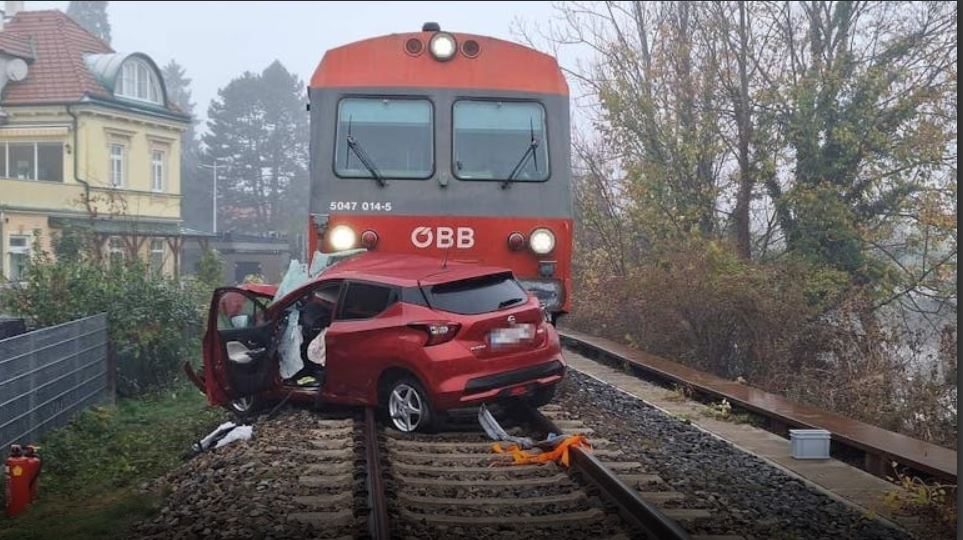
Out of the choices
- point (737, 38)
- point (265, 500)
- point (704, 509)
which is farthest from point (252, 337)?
point (737, 38)

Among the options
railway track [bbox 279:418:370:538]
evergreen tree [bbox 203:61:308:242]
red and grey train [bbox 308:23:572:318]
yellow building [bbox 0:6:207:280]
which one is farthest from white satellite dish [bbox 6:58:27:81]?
evergreen tree [bbox 203:61:308:242]

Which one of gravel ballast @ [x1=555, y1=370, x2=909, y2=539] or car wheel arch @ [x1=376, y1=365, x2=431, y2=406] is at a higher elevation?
car wheel arch @ [x1=376, y1=365, x2=431, y2=406]

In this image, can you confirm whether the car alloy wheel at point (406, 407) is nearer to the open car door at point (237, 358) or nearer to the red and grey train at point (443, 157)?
the open car door at point (237, 358)

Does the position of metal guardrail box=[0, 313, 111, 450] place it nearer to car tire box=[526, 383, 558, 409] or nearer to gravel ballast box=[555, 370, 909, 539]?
car tire box=[526, 383, 558, 409]

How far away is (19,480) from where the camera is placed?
7.73 meters

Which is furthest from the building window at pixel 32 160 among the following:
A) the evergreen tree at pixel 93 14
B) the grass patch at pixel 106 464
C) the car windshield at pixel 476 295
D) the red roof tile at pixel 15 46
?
the evergreen tree at pixel 93 14

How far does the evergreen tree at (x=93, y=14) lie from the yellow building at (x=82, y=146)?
26.9m

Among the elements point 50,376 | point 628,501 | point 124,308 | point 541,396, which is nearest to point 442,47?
point 541,396

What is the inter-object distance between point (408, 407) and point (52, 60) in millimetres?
16444

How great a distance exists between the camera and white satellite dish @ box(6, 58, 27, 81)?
17.7 meters

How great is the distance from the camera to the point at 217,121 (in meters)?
48.4

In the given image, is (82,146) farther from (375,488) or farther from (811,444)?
(811,444)

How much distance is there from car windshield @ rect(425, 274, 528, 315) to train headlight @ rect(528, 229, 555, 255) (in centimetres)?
136

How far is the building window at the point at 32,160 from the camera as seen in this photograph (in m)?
17.8
